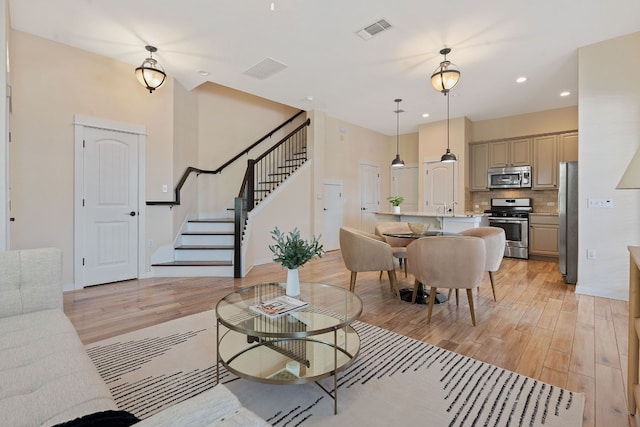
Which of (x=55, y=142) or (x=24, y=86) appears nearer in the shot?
(x=24, y=86)

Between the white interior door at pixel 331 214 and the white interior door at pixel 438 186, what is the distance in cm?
216

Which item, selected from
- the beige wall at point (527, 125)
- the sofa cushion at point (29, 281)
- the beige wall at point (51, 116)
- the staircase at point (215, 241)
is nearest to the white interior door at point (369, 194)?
the staircase at point (215, 241)

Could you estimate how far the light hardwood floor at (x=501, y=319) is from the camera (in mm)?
2002

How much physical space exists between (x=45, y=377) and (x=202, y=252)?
377 cm

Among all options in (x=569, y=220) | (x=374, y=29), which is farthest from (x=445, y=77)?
(x=569, y=220)

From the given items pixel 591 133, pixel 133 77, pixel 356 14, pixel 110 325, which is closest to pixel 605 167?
pixel 591 133

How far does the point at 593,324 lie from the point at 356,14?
12.4 feet

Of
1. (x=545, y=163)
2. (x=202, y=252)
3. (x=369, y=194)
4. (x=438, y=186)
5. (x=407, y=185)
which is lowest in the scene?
(x=202, y=252)

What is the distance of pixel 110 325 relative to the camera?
2758 millimetres

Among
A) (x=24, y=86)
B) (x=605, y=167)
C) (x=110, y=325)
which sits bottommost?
(x=110, y=325)

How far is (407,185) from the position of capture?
8367 mm

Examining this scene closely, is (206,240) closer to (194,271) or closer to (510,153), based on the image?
(194,271)

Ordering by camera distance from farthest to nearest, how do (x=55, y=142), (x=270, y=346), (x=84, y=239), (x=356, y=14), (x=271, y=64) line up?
(x=271, y=64) < (x=84, y=239) < (x=55, y=142) < (x=356, y=14) < (x=270, y=346)

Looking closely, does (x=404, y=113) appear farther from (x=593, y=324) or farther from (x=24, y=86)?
(x=24, y=86)
